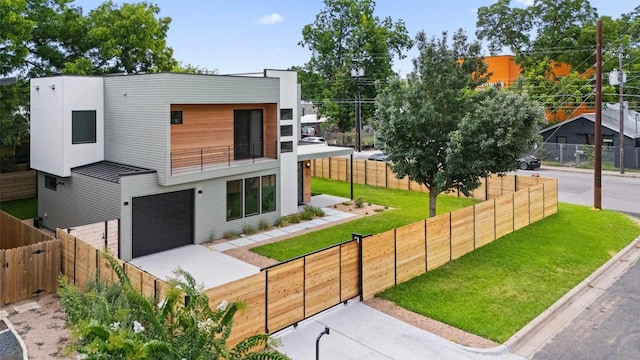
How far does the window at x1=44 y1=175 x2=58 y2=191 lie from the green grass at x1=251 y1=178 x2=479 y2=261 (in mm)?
8645

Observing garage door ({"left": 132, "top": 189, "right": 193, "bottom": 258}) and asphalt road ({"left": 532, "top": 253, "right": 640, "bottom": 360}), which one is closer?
asphalt road ({"left": 532, "top": 253, "right": 640, "bottom": 360})

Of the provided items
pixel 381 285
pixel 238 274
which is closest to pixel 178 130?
pixel 238 274

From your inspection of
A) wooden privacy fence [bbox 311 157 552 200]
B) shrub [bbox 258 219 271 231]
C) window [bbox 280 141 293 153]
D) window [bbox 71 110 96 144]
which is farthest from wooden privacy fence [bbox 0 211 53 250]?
Result: wooden privacy fence [bbox 311 157 552 200]

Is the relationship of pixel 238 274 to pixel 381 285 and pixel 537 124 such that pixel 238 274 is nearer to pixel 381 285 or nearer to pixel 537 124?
pixel 381 285

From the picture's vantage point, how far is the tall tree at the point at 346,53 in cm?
5156

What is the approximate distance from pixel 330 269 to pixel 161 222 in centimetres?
809

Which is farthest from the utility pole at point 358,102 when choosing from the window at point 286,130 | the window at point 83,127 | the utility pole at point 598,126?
the window at point 83,127

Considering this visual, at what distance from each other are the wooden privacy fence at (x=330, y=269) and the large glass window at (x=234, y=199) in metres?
7.05

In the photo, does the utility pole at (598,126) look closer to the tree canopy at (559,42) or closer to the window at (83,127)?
the tree canopy at (559,42)

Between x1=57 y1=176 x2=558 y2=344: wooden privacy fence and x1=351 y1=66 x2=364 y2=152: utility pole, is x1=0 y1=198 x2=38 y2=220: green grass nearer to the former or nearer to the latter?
x1=57 y1=176 x2=558 y2=344: wooden privacy fence

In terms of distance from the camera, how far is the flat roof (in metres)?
17.8

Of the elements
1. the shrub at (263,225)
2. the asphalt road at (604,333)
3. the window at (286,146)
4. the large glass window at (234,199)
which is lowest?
the asphalt road at (604,333)

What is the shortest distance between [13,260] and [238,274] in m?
6.05

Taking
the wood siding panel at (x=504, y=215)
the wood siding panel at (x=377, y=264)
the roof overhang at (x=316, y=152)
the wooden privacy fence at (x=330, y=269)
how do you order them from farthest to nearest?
the roof overhang at (x=316, y=152)
the wood siding panel at (x=504, y=215)
the wood siding panel at (x=377, y=264)
the wooden privacy fence at (x=330, y=269)
